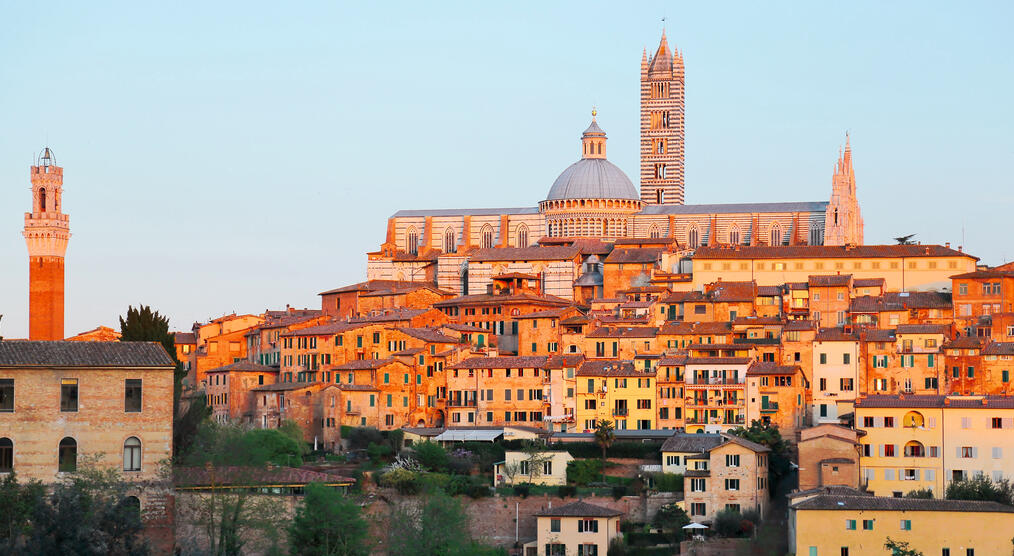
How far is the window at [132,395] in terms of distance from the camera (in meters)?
47.1

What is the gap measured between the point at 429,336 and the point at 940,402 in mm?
22539

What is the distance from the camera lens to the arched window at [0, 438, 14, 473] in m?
46.0

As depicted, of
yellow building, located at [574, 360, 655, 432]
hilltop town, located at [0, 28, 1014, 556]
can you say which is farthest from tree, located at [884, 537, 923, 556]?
yellow building, located at [574, 360, 655, 432]

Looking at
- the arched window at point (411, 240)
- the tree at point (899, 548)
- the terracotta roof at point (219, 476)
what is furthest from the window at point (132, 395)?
the arched window at point (411, 240)

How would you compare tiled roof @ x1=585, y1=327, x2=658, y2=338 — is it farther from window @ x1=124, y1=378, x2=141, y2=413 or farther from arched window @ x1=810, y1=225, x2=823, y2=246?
window @ x1=124, y1=378, x2=141, y2=413

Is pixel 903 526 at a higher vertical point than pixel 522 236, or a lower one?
lower

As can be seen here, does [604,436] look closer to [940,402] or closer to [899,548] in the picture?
[940,402]

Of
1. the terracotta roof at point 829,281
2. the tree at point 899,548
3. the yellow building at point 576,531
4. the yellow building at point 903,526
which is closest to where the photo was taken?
the tree at point 899,548

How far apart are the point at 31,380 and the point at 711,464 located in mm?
22315

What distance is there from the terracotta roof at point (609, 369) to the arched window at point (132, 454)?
24364 millimetres

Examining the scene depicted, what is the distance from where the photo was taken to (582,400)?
→ 67.9m

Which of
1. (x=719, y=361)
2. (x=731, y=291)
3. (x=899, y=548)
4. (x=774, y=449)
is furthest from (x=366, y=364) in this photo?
(x=899, y=548)

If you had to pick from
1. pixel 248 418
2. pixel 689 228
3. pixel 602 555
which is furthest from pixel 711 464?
pixel 689 228

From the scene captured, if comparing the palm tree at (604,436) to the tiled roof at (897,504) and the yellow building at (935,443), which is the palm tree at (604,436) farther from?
the tiled roof at (897,504)
